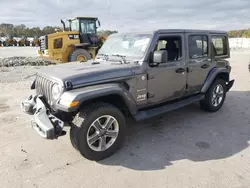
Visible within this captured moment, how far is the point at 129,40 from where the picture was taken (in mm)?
4133

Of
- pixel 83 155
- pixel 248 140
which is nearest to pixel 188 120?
pixel 248 140

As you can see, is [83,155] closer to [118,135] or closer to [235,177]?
[118,135]

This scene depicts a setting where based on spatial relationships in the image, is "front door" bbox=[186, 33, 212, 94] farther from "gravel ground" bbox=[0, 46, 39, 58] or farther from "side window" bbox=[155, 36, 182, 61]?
"gravel ground" bbox=[0, 46, 39, 58]

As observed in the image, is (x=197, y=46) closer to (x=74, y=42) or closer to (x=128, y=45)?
(x=128, y=45)

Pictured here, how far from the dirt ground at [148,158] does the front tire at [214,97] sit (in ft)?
1.10

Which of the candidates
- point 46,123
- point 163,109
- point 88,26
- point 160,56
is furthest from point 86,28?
point 46,123

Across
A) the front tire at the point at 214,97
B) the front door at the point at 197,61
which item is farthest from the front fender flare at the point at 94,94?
the front tire at the point at 214,97

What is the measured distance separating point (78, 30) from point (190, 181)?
11.8 m

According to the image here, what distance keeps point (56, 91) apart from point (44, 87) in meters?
0.48

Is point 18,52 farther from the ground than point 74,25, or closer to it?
closer to it

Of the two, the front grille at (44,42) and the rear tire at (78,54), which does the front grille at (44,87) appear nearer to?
the rear tire at (78,54)

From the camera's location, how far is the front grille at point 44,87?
328 centimetres

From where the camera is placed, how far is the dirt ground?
2779 mm

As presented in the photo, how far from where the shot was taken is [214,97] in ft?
17.0
